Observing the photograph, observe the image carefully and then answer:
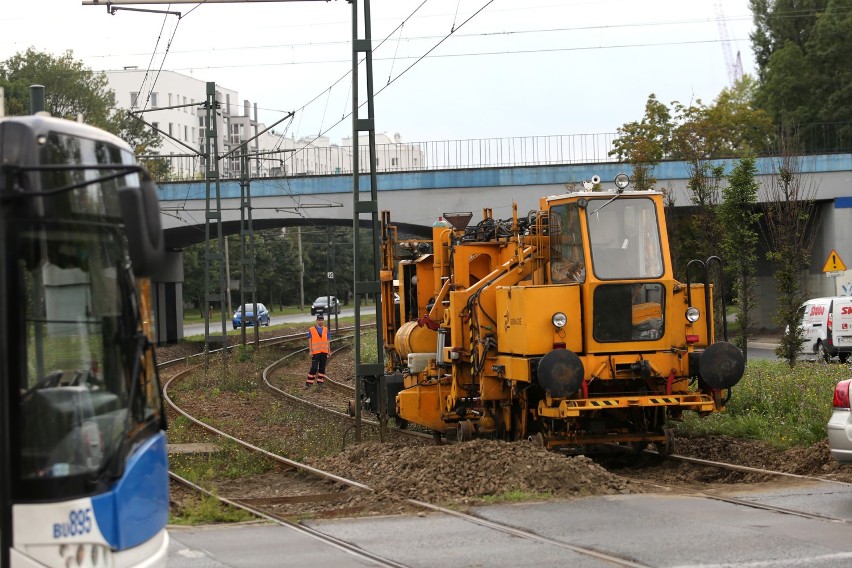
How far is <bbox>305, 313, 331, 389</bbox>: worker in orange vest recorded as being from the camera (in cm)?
2838

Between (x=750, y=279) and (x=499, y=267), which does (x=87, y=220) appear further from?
(x=750, y=279)

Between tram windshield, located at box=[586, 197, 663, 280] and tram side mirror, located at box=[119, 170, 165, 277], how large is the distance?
8.49 meters

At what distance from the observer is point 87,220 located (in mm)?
6074

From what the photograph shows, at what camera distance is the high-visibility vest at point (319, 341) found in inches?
1118

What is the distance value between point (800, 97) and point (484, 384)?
190 feet

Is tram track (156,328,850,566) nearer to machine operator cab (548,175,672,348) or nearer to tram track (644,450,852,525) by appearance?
tram track (644,450,852,525)

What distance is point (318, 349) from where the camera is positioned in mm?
28906

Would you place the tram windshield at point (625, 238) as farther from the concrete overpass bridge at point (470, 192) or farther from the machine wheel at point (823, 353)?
the concrete overpass bridge at point (470, 192)

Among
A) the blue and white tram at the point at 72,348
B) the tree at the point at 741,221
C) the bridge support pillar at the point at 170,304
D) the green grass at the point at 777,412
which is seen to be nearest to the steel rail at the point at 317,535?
the blue and white tram at the point at 72,348

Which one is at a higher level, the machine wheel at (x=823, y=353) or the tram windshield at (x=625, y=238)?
the tram windshield at (x=625, y=238)

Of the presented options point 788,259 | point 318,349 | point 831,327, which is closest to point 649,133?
point 831,327

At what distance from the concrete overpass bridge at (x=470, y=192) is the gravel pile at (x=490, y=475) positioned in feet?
87.6

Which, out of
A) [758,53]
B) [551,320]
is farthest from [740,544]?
[758,53]

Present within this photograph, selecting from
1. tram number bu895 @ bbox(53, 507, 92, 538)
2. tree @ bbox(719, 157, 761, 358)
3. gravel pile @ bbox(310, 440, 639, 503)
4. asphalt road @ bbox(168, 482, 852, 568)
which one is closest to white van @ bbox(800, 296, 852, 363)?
tree @ bbox(719, 157, 761, 358)
